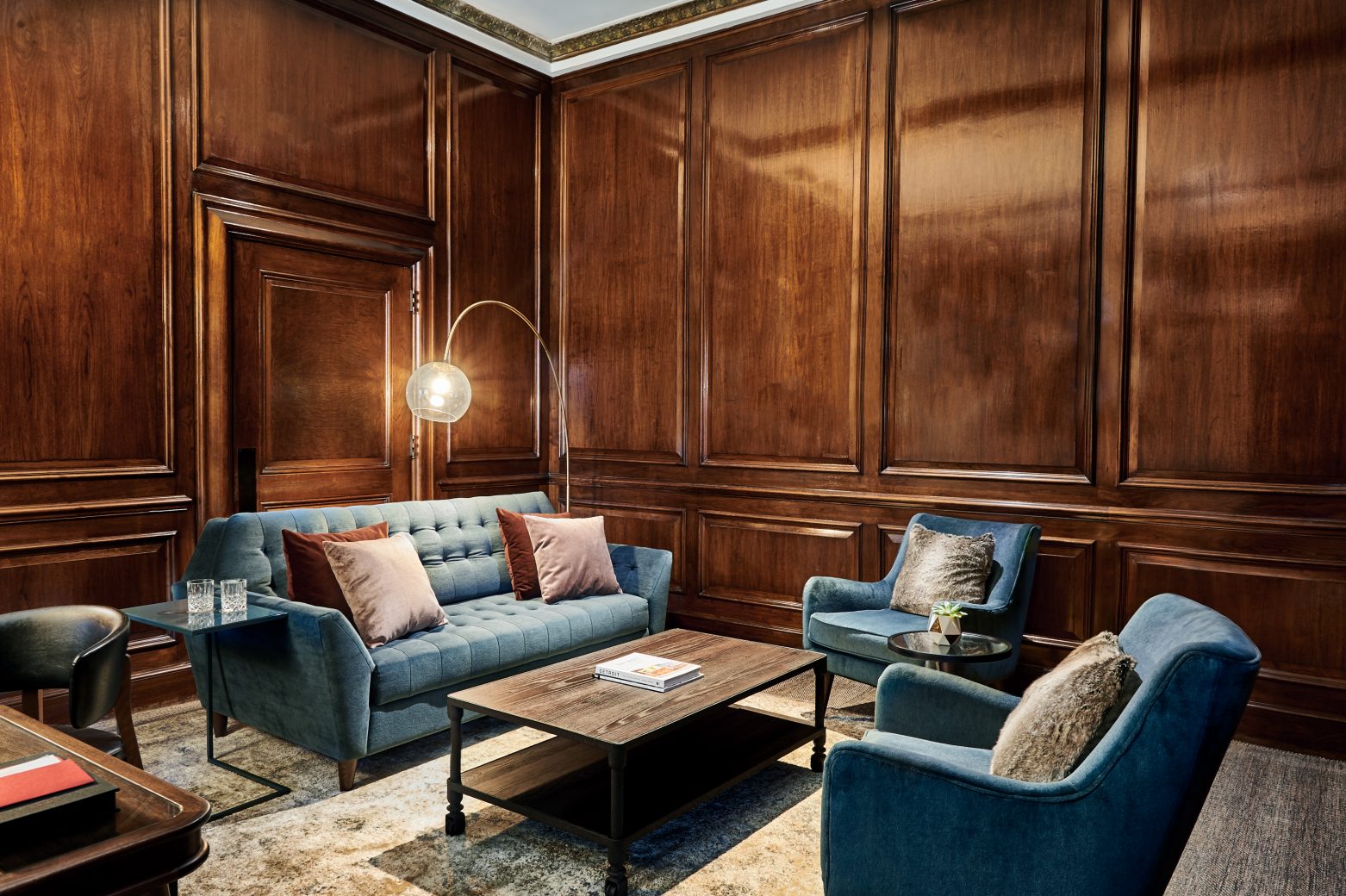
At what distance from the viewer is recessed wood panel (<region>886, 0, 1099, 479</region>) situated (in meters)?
3.79

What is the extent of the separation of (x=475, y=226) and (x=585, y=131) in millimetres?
863

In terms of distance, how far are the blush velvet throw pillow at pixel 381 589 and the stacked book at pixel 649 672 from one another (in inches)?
29.1

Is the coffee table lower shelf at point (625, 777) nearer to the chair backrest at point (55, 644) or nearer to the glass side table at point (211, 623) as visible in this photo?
the glass side table at point (211, 623)

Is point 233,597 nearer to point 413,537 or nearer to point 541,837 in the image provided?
point 413,537

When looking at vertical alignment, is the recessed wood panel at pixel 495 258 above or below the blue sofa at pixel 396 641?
above

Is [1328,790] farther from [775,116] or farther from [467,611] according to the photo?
[775,116]

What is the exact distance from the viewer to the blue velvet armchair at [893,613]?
3.41 metres

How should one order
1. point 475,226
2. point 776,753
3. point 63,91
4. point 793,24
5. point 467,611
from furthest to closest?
point 475,226, point 793,24, point 467,611, point 63,91, point 776,753

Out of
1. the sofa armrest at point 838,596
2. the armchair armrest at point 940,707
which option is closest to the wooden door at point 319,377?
the sofa armrest at point 838,596

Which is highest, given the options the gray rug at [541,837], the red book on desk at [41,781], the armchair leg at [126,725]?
the red book on desk at [41,781]

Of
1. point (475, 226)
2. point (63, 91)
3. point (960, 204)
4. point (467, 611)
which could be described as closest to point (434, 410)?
point (467, 611)

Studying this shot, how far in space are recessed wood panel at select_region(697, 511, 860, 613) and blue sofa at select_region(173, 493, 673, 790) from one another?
659 mm

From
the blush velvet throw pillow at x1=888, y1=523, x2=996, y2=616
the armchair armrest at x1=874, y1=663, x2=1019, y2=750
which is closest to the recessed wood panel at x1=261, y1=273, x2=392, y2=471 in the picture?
the blush velvet throw pillow at x1=888, y1=523, x2=996, y2=616

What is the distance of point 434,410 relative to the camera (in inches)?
159
